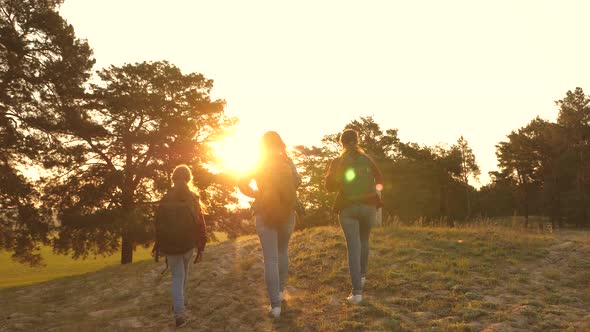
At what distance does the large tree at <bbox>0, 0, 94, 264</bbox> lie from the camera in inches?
635

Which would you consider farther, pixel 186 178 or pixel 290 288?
pixel 290 288

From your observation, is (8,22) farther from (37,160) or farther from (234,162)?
(234,162)

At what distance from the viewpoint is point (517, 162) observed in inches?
2098

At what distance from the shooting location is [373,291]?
7199 mm

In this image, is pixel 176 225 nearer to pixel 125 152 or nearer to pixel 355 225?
pixel 355 225

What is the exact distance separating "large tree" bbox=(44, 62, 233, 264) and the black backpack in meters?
12.5

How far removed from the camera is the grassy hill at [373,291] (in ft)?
18.8

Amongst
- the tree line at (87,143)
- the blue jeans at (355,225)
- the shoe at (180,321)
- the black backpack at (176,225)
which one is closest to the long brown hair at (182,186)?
the black backpack at (176,225)

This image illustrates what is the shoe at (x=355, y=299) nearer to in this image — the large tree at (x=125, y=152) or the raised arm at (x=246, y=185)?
the raised arm at (x=246, y=185)

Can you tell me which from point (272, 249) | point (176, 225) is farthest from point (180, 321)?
point (272, 249)

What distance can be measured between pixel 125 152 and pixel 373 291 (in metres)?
16.1

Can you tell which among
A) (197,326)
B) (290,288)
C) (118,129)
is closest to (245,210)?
(118,129)

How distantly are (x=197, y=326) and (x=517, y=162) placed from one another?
5487 cm

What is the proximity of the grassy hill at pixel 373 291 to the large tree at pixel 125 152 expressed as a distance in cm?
661
